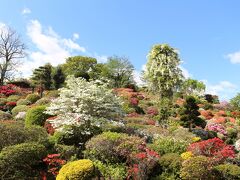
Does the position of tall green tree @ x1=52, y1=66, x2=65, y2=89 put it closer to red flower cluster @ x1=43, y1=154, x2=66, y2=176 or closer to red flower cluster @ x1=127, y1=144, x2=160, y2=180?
red flower cluster @ x1=43, y1=154, x2=66, y2=176

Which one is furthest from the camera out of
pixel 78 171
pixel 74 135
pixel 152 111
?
pixel 152 111

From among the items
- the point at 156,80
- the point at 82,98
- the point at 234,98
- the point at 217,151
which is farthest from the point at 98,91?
the point at 234,98

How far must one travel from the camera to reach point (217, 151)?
1487 cm

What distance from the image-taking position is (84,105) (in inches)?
673

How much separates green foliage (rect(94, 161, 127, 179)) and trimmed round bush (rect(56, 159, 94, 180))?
99 centimetres

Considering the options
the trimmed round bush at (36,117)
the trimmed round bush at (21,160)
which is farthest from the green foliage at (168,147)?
the trimmed round bush at (36,117)

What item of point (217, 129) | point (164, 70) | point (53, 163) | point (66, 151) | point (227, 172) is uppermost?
point (164, 70)

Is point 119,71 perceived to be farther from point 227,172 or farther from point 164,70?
point 227,172

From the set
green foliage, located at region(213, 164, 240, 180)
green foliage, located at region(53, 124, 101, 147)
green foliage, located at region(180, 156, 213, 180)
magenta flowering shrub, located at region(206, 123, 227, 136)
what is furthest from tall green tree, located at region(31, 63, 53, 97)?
green foliage, located at region(213, 164, 240, 180)

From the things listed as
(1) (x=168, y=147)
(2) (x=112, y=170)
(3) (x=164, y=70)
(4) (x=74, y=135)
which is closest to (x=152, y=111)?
(3) (x=164, y=70)

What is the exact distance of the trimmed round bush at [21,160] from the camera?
40.7 ft

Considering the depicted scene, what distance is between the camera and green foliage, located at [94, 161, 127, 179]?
13.0 metres

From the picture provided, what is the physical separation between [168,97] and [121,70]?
28.6 metres

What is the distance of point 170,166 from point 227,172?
213 cm
